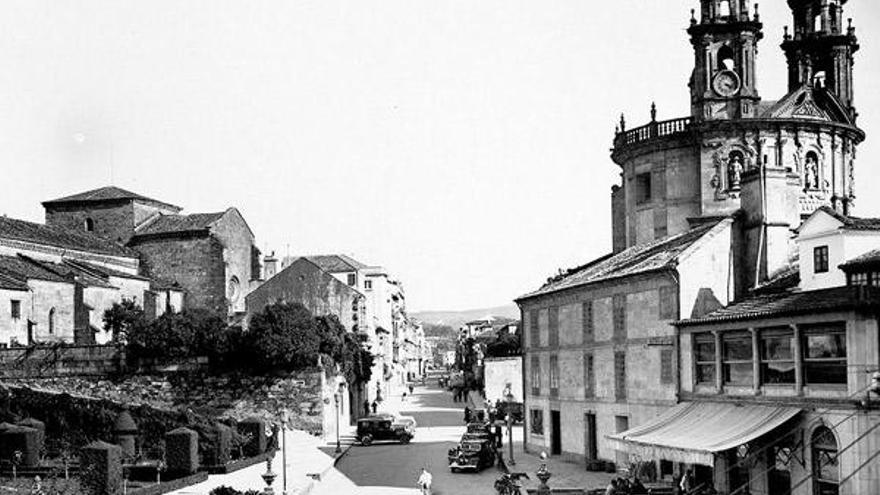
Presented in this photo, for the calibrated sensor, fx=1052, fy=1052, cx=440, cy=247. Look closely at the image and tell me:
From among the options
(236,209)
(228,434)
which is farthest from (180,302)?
(228,434)

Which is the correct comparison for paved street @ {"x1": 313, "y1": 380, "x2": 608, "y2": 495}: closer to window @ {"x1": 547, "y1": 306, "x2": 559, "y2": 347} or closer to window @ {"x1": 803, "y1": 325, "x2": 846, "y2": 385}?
window @ {"x1": 547, "y1": 306, "x2": 559, "y2": 347}

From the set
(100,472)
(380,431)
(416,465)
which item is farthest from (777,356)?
(380,431)

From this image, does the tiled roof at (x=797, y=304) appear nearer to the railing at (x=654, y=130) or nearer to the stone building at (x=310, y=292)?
the railing at (x=654, y=130)

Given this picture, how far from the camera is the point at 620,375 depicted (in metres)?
36.6

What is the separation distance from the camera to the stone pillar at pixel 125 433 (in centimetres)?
3962

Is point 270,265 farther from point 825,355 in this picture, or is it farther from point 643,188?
point 825,355

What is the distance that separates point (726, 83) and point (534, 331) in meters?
20.3

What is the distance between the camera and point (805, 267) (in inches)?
1155

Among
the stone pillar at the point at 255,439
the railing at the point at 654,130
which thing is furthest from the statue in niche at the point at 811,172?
the stone pillar at the point at 255,439

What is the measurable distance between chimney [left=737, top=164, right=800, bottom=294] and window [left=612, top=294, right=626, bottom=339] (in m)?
4.40

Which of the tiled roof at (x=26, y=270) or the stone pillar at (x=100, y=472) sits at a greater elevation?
the tiled roof at (x=26, y=270)

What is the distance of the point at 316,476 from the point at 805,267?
59.6ft

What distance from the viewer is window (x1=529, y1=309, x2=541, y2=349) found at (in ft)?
148

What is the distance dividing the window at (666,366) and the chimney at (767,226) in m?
3.02
